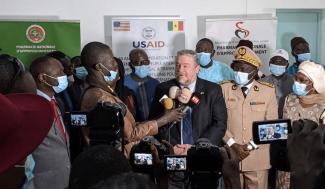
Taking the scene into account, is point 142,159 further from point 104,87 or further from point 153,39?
point 153,39

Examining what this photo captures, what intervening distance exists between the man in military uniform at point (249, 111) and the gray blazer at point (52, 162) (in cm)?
129

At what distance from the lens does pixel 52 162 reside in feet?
7.67

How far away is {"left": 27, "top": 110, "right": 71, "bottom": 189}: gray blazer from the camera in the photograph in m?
2.27

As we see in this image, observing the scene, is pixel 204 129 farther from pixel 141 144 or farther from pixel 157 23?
pixel 157 23

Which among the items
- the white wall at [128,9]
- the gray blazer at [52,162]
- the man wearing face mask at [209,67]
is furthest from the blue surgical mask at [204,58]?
the gray blazer at [52,162]

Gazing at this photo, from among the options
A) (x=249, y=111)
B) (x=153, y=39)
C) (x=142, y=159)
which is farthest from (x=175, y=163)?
(x=153, y=39)

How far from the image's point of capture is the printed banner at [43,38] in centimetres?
525

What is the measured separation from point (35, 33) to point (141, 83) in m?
1.73

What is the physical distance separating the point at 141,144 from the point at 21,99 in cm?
95

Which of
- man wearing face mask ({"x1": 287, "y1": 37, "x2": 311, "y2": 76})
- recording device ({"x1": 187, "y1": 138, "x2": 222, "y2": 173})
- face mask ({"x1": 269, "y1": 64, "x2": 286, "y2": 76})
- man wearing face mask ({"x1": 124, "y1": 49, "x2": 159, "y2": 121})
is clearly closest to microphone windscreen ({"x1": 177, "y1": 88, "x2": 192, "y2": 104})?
recording device ({"x1": 187, "y1": 138, "x2": 222, "y2": 173})

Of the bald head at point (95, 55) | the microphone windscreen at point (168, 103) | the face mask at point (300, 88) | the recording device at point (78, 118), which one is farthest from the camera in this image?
the face mask at point (300, 88)

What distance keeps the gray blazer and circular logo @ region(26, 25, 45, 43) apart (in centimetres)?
311

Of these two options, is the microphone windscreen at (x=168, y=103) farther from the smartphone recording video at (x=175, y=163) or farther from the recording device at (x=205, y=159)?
the recording device at (x=205, y=159)

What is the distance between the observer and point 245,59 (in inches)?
132
